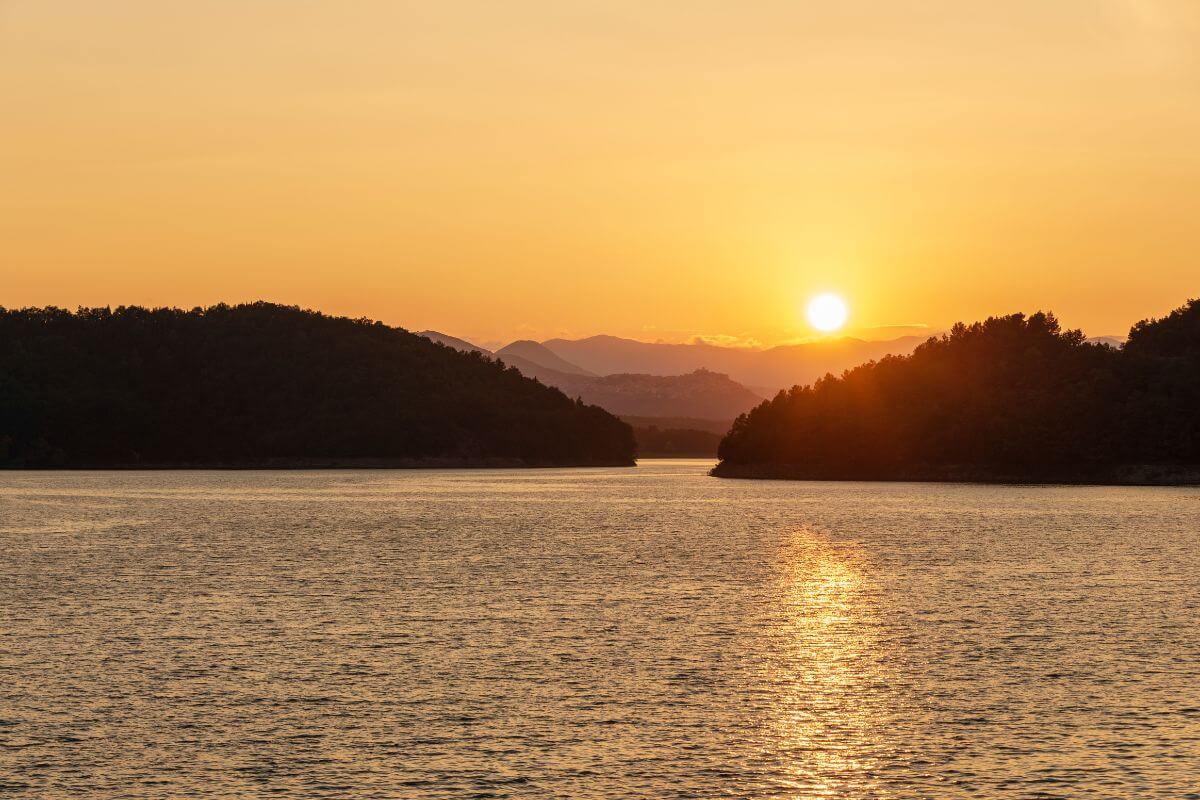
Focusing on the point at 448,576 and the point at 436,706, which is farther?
the point at 448,576

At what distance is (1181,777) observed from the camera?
29.4m

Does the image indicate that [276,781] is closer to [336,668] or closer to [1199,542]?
[336,668]

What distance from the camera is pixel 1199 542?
10419cm

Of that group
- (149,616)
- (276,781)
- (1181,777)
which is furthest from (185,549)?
(1181,777)

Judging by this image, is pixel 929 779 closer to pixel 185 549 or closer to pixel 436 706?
pixel 436 706

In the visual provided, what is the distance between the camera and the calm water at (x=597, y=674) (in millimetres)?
30297

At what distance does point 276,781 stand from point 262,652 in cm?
1770

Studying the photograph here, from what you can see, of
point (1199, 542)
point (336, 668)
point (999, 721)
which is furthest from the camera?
point (1199, 542)

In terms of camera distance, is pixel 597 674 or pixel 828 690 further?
pixel 597 674

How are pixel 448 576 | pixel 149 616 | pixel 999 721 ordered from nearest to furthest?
pixel 999 721 < pixel 149 616 < pixel 448 576

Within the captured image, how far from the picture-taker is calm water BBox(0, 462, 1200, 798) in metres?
30.3

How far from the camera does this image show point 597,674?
42.5 metres

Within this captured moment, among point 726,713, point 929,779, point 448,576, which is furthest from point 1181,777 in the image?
point 448,576

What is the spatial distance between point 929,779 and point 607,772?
661 centimetres
